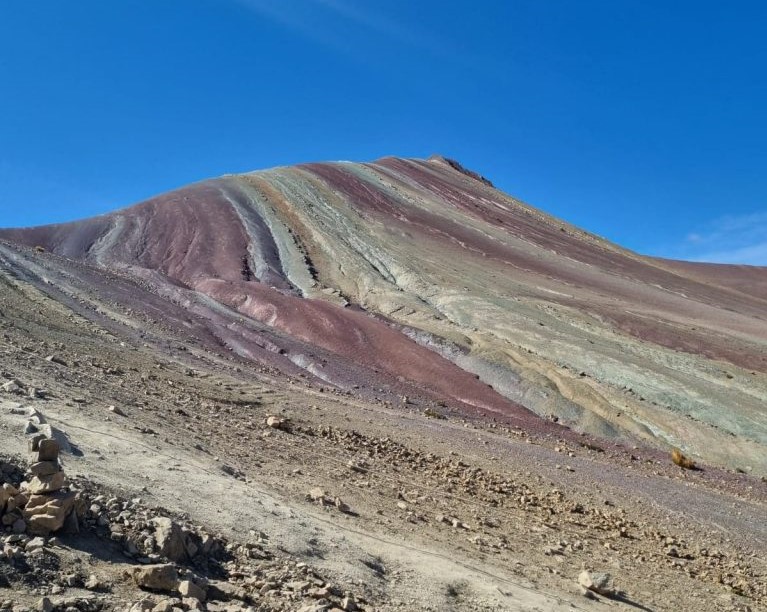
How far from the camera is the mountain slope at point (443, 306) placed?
71.4 ft

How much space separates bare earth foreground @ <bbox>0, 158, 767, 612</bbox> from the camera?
5.66 m

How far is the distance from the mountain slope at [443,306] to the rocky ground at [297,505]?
4687 mm

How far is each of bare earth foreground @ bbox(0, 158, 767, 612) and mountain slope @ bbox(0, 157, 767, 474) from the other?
0.56 ft

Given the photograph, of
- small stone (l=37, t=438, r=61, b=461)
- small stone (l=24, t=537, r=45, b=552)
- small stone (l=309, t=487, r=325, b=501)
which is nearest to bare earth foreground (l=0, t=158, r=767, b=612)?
small stone (l=24, t=537, r=45, b=552)

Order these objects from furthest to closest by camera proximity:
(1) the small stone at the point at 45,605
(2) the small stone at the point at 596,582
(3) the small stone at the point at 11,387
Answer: (3) the small stone at the point at 11,387 → (2) the small stone at the point at 596,582 → (1) the small stone at the point at 45,605

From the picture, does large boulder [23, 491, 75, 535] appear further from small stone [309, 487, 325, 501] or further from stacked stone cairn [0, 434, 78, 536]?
small stone [309, 487, 325, 501]

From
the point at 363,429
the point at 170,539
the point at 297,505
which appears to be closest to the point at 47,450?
the point at 170,539

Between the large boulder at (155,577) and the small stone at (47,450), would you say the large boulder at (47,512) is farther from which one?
the large boulder at (155,577)

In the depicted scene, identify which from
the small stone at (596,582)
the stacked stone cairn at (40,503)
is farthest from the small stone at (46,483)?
the small stone at (596,582)

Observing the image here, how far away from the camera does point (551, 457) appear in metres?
15.2

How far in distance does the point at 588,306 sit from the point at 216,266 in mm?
20051

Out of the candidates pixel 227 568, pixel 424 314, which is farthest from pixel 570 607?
pixel 424 314

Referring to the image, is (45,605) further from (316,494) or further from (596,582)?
(596,582)

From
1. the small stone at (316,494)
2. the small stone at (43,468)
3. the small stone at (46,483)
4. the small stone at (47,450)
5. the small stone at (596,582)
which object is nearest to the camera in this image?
the small stone at (46,483)
